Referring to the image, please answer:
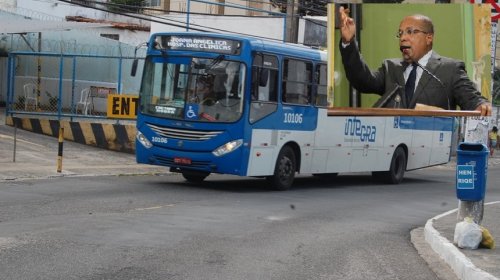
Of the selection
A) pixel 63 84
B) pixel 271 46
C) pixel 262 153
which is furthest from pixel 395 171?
pixel 63 84

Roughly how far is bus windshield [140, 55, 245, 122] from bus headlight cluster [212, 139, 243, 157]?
479mm

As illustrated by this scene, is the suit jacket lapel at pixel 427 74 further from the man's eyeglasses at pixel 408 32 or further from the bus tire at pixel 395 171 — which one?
the bus tire at pixel 395 171

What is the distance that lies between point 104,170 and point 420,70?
1436 cm

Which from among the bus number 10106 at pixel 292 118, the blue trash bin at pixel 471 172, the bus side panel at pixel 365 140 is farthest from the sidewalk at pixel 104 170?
the bus number 10106 at pixel 292 118

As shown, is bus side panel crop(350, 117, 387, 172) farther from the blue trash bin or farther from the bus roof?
the blue trash bin

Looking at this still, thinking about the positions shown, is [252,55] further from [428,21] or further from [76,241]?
[428,21]

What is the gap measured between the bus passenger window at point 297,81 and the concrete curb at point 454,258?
21.6 ft

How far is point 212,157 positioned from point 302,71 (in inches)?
124

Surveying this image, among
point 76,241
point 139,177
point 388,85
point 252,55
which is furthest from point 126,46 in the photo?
point 388,85

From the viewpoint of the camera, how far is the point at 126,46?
108 ft

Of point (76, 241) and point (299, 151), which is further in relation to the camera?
point (299, 151)

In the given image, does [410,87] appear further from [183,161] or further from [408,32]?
[183,161]

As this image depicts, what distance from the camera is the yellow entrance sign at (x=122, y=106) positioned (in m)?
24.7

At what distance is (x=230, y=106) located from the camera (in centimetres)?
1730
